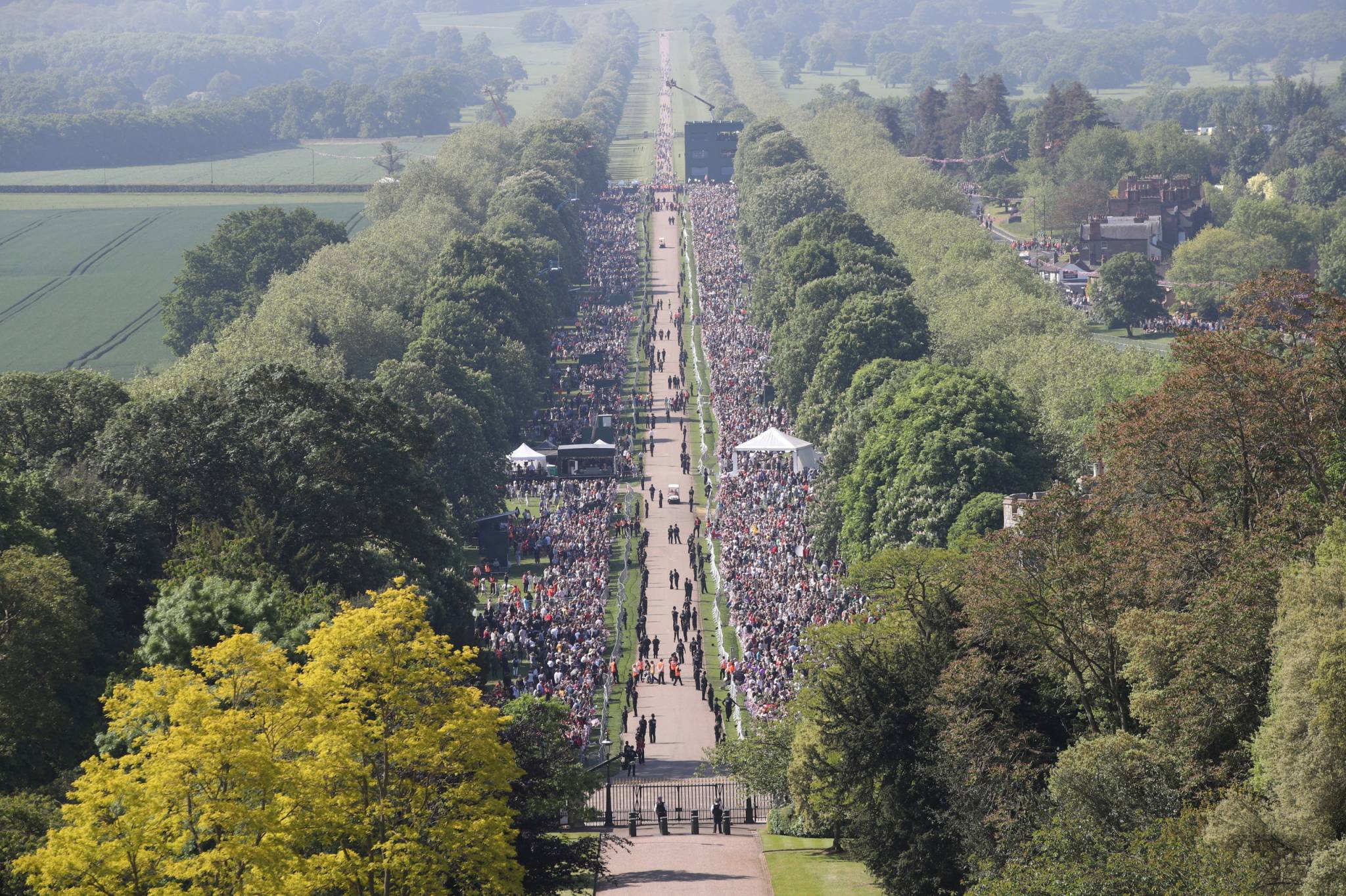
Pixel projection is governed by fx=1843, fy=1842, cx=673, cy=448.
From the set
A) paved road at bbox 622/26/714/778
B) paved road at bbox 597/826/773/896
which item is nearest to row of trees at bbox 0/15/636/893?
paved road at bbox 597/826/773/896

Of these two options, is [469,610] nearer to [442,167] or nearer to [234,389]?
[234,389]

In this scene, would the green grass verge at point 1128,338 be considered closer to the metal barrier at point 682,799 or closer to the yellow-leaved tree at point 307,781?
the metal barrier at point 682,799

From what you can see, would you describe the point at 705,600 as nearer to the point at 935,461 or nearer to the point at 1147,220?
the point at 935,461

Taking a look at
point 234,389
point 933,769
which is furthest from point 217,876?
point 234,389

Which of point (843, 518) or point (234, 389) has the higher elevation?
point (234, 389)

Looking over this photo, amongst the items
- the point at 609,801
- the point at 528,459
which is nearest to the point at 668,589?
the point at 528,459

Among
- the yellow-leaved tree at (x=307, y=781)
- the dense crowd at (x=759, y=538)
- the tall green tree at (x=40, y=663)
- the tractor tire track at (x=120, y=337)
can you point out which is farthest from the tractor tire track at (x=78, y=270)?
the yellow-leaved tree at (x=307, y=781)

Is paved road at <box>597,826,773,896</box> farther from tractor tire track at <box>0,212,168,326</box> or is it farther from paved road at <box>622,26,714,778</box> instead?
tractor tire track at <box>0,212,168,326</box>
